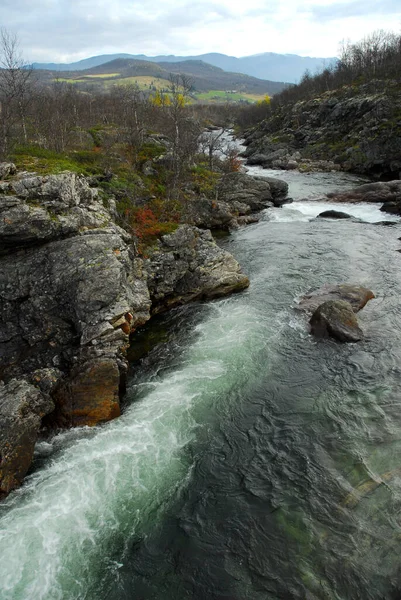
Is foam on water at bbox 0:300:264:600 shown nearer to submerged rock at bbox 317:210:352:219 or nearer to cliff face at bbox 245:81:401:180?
submerged rock at bbox 317:210:352:219

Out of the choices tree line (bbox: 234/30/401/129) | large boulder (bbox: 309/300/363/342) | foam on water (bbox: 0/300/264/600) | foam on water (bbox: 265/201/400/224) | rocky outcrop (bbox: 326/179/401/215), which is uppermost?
tree line (bbox: 234/30/401/129)

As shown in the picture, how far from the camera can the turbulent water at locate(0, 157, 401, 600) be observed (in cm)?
1053

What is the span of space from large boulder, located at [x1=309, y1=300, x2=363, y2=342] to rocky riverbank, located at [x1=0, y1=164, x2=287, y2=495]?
388 inches

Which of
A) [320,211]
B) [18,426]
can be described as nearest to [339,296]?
[18,426]

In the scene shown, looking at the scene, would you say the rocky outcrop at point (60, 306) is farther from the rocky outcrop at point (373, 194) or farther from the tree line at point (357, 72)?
the tree line at point (357, 72)

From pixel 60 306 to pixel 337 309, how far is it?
48.4ft

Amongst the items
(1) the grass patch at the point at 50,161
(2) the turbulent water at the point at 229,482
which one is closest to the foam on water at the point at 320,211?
(1) the grass patch at the point at 50,161

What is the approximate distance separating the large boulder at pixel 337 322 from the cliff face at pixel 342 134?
50.5 metres

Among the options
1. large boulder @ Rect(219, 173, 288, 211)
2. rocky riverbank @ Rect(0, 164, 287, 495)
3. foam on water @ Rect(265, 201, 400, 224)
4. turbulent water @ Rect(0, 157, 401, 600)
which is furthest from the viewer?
large boulder @ Rect(219, 173, 288, 211)

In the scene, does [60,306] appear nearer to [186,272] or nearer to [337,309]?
[186,272]

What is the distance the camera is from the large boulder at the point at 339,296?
78.3 ft

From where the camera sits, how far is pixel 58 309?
19.2 meters

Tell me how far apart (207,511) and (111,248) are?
1362 cm

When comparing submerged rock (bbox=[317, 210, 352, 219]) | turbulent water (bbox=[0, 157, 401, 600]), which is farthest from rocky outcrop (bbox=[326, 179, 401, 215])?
turbulent water (bbox=[0, 157, 401, 600])
